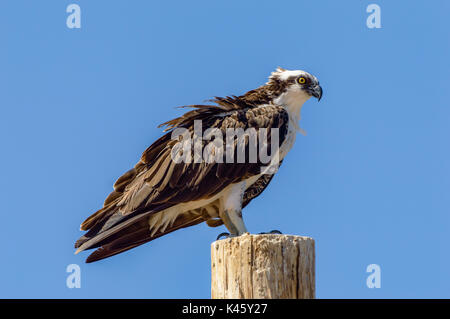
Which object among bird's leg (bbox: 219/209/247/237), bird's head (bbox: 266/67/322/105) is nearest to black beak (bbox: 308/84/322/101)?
bird's head (bbox: 266/67/322/105)

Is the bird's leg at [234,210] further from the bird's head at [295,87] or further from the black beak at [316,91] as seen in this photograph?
the black beak at [316,91]

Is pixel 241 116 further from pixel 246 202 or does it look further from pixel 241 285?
pixel 241 285

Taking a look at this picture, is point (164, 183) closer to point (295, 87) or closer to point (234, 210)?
point (234, 210)

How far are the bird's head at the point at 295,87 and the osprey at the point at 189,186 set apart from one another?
22 mm

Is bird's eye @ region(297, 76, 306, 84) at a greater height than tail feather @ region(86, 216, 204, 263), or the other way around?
bird's eye @ region(297, 76, 306, 84)

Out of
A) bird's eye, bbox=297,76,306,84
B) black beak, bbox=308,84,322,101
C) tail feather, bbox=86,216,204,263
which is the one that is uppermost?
bird's eye, bbox=297,76,306,84

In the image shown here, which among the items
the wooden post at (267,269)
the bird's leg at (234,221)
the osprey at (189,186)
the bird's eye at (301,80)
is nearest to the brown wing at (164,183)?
the osprey at (189,186)

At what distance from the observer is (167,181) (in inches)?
330

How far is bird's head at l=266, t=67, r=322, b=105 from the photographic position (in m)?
9.35

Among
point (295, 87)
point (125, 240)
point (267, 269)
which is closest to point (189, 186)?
point (125, 240)

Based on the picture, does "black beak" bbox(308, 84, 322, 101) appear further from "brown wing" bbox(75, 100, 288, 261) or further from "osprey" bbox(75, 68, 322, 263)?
"brown wing" bbox(75, 100, 288, 261)
